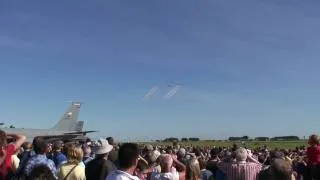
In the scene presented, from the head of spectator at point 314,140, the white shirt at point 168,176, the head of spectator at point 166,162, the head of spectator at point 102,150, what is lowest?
the white shirt at point 168,176

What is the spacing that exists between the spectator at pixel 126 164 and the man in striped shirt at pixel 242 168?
4.02 meters

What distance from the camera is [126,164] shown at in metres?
5.16

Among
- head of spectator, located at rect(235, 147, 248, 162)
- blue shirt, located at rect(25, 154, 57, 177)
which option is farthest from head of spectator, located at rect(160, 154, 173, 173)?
head of spectator, located at rect(235, 147, 248, 162)

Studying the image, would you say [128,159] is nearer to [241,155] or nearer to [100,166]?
[100,166]

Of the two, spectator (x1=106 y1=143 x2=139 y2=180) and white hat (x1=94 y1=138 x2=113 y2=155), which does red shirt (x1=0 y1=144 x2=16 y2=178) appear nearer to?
white hat (x1=94 y1=138 x2=113 y2=155)

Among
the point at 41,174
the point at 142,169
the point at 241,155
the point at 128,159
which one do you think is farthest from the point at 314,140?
the point at 41,174

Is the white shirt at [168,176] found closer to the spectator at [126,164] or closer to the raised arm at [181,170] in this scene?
the raised arm at [181,170]

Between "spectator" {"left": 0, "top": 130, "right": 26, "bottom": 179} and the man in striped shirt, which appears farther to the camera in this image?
the man in striped shirt

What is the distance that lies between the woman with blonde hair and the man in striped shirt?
2.98 meters

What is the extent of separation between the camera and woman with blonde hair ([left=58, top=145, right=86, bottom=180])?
7.36 meters

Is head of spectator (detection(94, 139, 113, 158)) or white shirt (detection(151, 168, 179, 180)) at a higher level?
head of spectator (detection(94, 139, 113, 158))

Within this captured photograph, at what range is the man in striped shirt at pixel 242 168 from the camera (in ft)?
28.6

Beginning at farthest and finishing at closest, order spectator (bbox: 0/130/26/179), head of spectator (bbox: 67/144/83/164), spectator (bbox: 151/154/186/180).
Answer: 1. head of spectator (bbox: 67/144/83/164)
2. spectator (bbox: 151/154/186/180)
3. spectator (bbox: 0/130/26/179)

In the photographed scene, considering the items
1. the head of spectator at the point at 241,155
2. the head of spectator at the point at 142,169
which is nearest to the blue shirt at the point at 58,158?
the head of spectator at the point at 142,169
